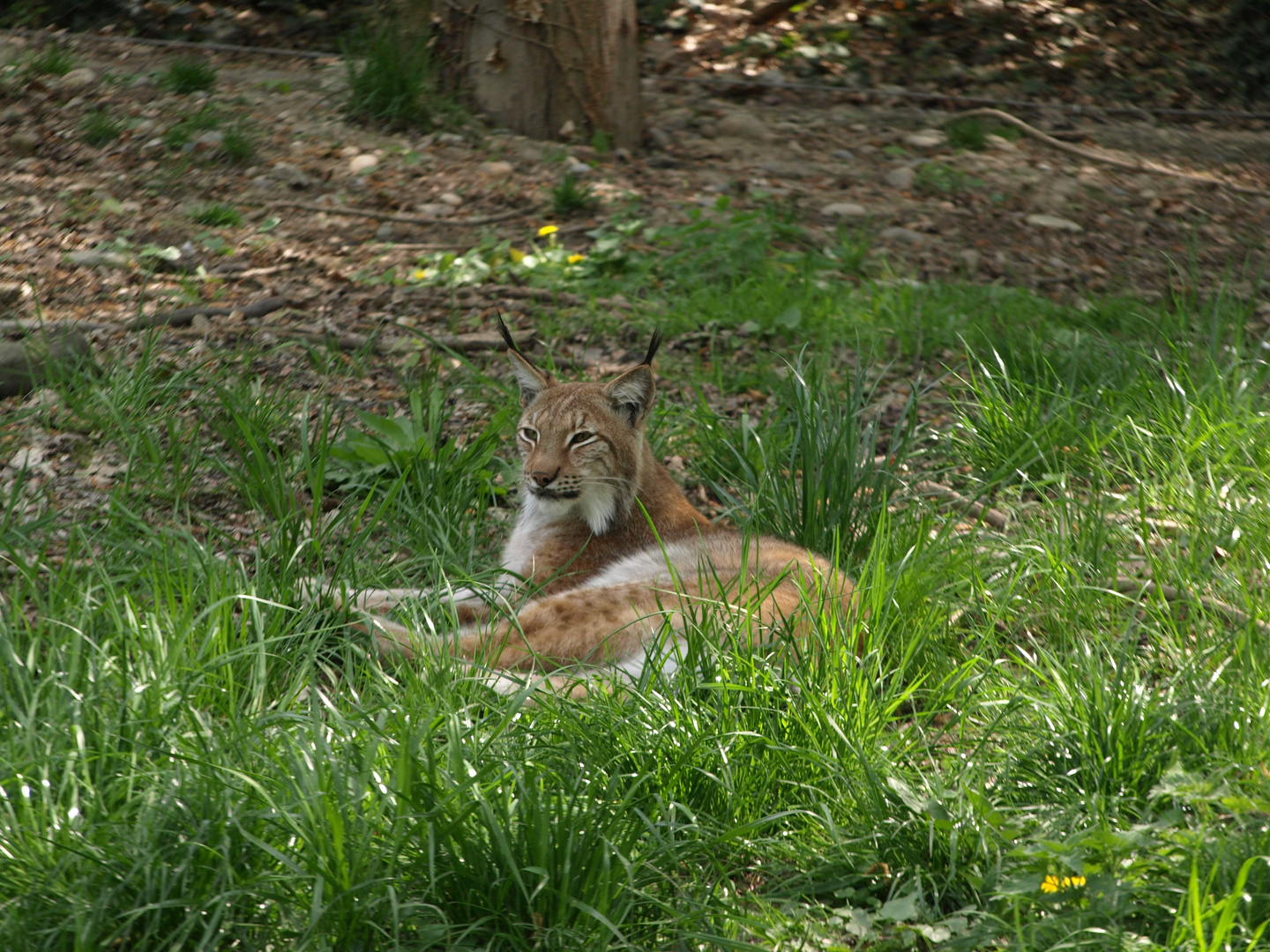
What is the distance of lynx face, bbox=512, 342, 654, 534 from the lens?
371 centimetres

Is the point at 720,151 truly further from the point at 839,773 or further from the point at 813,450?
the point at 839,773

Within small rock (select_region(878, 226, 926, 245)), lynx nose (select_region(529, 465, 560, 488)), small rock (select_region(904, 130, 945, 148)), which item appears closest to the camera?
lynx nose (select_region(529, 465, 560, 488))

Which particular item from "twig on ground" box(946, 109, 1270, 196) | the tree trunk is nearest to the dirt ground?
"twig on ground" box(946, 109, 1270, 196)

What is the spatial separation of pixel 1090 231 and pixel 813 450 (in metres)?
4.25

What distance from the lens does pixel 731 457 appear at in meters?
4.29

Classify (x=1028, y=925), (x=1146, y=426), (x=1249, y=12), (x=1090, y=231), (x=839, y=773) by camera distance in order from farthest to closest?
(x=1249, y=12)
(x=1090, y=231)
(x=1146, y=426)
(x=839, y=773)
(x=1028, y=925)

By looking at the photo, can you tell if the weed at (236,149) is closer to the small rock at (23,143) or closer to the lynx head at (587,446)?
the small rock at (23,143)

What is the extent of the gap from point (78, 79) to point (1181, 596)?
7.38 m

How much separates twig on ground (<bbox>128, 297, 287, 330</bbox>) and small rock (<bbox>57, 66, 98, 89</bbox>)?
10.6 feet

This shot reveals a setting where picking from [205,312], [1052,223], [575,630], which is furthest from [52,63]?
[1052,223]

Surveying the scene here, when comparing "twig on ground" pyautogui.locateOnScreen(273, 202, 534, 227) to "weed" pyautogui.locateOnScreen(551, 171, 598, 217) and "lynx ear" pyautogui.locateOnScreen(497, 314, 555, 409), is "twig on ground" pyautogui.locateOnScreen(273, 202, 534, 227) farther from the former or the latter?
"lynx ear" pyautogui.locateOnScreen(497, 314, 555, 409)

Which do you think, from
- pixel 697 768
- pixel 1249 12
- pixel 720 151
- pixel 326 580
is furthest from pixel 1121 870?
pixel 1249 12

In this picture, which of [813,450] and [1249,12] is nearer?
[813,450]

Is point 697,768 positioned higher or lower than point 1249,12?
lower
